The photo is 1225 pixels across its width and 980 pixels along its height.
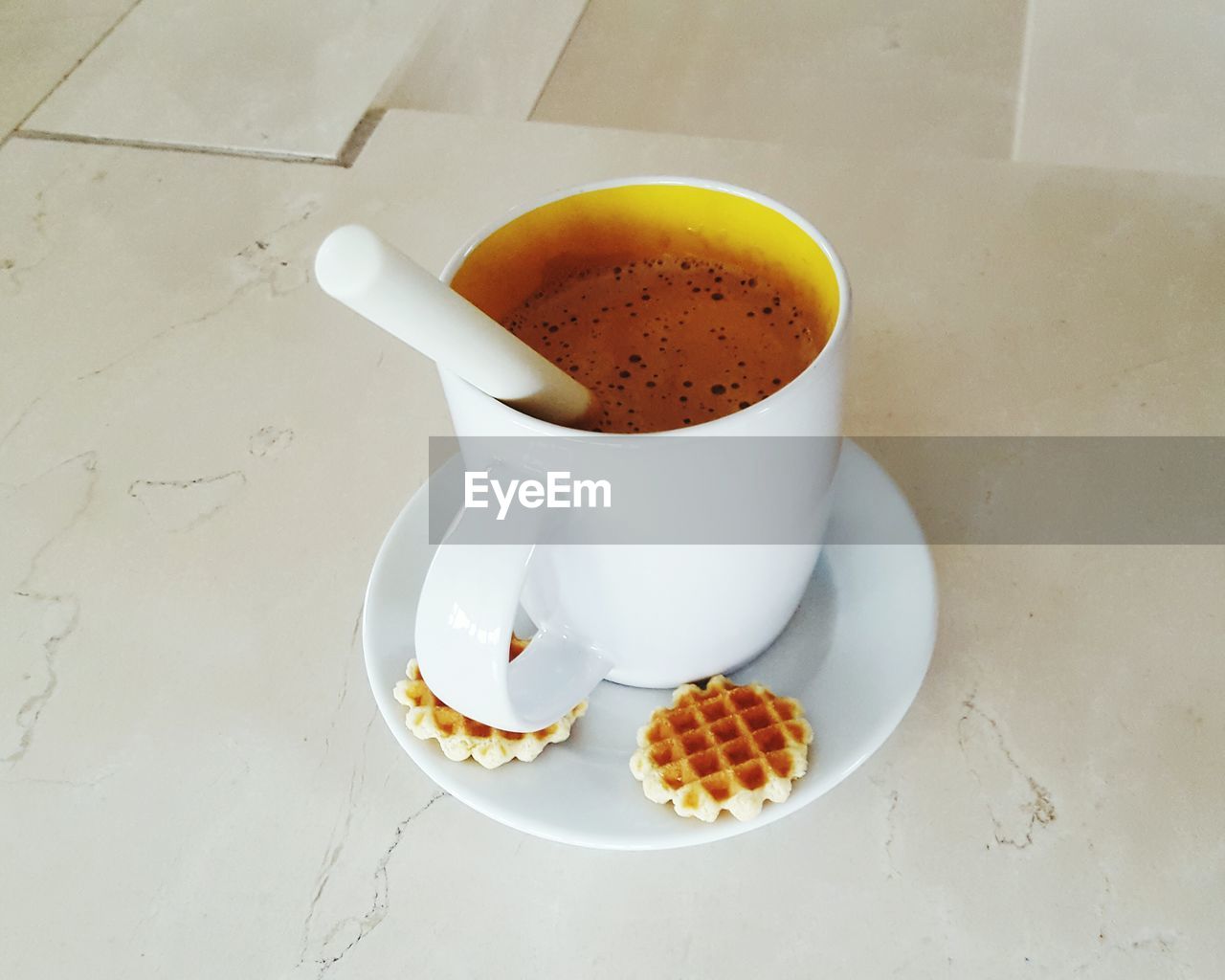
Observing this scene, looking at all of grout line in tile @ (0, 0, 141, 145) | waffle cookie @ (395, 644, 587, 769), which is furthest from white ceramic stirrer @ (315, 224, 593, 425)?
grout line in tile @ (0, 0, 141, 145)

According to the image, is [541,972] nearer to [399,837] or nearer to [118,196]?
[399,837]

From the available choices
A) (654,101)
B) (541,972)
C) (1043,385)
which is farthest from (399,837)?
(654,101)

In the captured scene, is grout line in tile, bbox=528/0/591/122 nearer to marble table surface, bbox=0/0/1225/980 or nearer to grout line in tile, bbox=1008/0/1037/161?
marble table surface, bbox=0/0/1225/980

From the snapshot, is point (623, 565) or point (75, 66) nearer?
point (623, 565)

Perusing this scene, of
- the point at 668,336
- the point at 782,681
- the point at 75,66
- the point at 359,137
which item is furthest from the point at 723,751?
the point at 75,66

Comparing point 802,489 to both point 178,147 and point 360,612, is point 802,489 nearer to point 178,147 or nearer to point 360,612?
point 360,612
